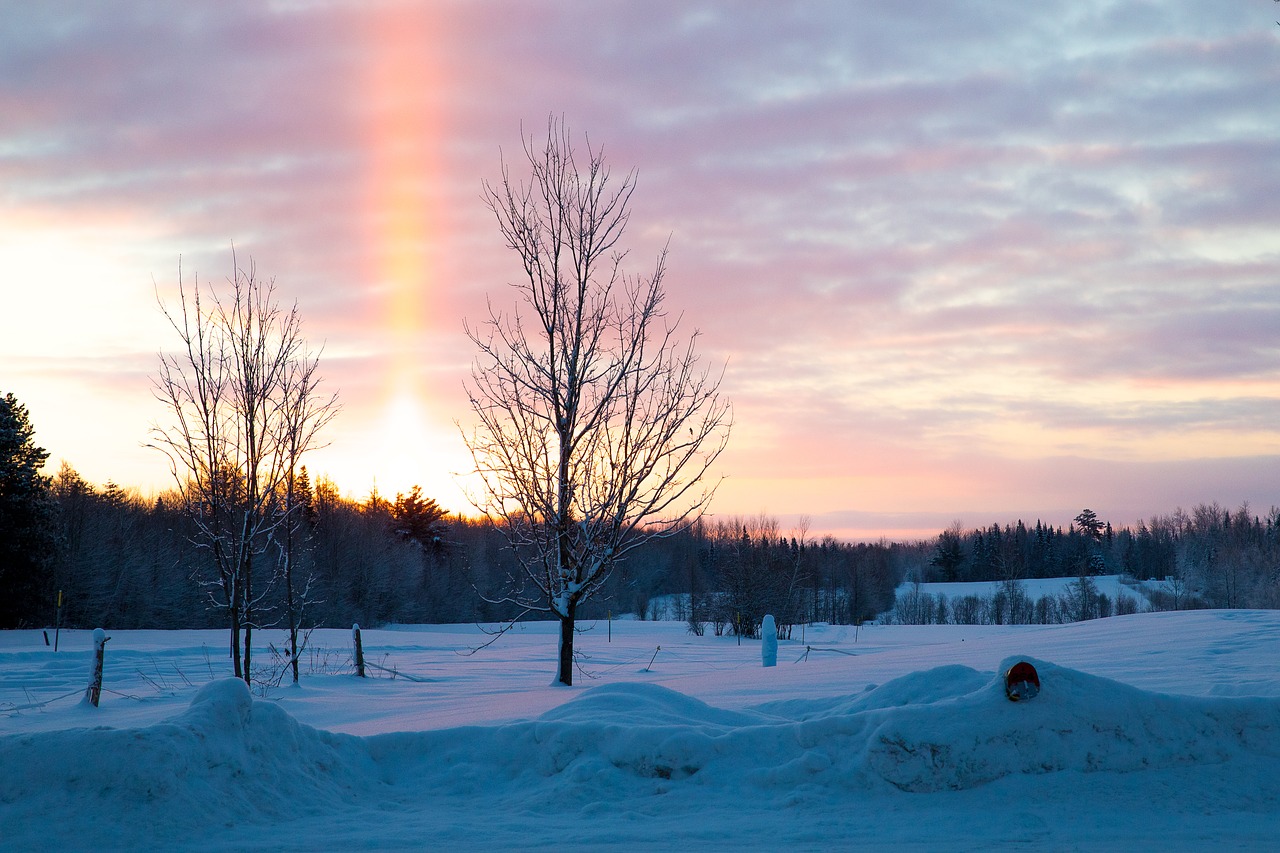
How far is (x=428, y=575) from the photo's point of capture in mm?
68000

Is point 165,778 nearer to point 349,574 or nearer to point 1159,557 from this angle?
point 349,574

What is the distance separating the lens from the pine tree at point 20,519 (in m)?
33.5

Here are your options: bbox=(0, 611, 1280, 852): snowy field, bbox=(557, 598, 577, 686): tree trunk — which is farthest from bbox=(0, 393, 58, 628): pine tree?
bbox=(0, 611, 1280, 852): snowy field

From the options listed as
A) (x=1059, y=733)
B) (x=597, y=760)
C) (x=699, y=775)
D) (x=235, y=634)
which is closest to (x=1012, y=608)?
(x=235, y=634)

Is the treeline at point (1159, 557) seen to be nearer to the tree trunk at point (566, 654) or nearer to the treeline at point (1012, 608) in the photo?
the treeline at point (1012, 608)

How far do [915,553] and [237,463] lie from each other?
493 feet

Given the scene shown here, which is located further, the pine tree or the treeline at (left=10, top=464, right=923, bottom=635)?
the treeline at (left=10, top=464, right=923, bottom=635)

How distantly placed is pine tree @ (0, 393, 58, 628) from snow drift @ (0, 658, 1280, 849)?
33.6m

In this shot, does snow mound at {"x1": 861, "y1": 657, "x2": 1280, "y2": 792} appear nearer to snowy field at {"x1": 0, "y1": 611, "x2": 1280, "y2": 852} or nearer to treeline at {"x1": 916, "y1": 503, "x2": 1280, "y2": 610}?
snowy field at {"x1": 0, "y1": 611, "x2": 1280, "y2": 852}

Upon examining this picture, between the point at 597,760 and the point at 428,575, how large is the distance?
63.8 m

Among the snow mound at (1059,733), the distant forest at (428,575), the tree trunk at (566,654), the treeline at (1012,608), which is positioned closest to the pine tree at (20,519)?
the distant forest at (428,575)

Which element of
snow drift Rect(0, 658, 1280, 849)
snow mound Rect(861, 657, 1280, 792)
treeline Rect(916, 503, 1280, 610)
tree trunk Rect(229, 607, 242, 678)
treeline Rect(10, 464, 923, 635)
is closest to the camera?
snow drift Rect(0, 658, 1280, 849)

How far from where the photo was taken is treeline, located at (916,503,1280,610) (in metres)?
62.7

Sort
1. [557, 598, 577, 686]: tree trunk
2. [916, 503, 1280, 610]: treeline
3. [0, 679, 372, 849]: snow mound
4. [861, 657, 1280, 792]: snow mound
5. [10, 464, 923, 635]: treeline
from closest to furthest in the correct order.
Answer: [0, 679, 372, 849]: snow mound → [861, 657, 1280, 792]: snow mound → [557, 598, 577, 686]: tree trunk → [10, 464, 923, 635]: treeline → [916, 503, 1280, 610]: treeline
